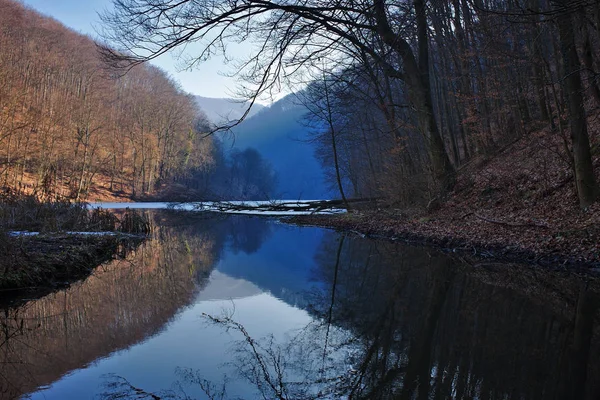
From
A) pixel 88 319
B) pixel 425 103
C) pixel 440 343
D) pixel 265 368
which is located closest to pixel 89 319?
pixel 88 319

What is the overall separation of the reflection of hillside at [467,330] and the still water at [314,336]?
0.02 meters

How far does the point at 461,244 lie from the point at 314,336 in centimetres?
599

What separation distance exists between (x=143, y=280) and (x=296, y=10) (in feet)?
17.6

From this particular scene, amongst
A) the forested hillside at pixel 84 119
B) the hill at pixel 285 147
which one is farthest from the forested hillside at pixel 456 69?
the hill at pixel 285 147

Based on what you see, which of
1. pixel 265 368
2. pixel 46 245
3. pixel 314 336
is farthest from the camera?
pixel 46 245

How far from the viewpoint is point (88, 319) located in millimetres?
4230

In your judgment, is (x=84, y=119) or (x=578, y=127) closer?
(x=578, y=127)

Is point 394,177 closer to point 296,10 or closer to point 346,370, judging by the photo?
point 296,10

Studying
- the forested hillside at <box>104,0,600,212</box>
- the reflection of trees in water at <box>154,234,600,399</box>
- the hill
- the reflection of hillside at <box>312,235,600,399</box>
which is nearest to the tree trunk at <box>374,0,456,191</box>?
the forested hillside at <box>104,0,600,212</box>

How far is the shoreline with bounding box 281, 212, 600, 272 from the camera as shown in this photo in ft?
21.0

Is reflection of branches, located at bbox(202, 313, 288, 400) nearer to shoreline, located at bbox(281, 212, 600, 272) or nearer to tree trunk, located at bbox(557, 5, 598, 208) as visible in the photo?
shoreline, located at bbox(281, 212, 600, 272)

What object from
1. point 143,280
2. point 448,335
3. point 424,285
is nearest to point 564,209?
point 424,285

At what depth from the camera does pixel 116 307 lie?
15.4 feet

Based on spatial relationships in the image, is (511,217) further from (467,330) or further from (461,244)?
(467,330)
